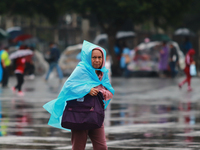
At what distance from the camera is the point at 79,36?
2672 inches

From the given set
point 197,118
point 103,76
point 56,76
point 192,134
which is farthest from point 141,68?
point 103,76

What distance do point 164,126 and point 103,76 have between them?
4748 millimetres

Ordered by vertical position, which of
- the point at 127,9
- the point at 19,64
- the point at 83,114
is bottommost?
the point at 83,114

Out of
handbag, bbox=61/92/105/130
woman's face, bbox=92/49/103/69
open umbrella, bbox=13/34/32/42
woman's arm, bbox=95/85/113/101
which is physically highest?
open umbrella, bbox=13/34/32/42

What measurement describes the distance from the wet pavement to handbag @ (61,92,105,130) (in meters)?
2.31

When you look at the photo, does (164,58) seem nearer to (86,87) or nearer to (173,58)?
(173,58)

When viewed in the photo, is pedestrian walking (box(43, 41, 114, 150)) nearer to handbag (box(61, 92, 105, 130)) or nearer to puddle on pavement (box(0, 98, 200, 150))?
handbag (box(61, 92, 105, 130))

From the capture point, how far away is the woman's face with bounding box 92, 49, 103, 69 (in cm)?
574

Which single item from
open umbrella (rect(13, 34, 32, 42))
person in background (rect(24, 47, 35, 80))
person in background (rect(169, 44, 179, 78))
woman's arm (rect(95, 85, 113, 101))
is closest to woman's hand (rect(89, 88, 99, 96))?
woman's arm (rect(95, 85, 113, 101))

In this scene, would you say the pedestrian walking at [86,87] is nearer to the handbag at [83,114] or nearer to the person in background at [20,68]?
the handbag at [83,114]

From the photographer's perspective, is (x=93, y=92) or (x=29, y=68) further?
(x=29, y=68)

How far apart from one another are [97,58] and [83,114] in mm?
578

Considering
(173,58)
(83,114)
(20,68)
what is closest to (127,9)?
(173,58)

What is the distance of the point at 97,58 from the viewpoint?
5742mm
